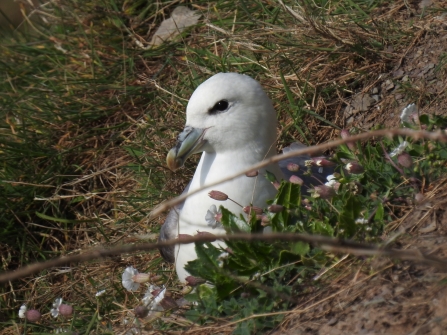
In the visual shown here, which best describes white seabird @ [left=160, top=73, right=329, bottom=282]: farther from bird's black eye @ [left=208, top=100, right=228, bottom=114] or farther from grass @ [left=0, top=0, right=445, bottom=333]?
grass @ [left=0, top=0, right=445, bottom=333]

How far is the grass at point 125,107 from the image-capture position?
3.93 m

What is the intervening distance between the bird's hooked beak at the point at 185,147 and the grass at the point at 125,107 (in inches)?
20.6

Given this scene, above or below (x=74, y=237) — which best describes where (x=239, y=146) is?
above

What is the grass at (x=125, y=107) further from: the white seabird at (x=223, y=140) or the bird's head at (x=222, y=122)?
the bird's head at (x=222, y=122)

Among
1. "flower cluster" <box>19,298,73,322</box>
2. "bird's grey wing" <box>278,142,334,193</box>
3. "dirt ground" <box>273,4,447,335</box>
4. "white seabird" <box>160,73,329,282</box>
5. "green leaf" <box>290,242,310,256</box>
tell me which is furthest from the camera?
"bird's grey wing" <box>278,142,334,193</box>

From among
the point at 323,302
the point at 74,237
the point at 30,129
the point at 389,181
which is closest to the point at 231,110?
the point at 389,181

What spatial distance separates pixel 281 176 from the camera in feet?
10.5

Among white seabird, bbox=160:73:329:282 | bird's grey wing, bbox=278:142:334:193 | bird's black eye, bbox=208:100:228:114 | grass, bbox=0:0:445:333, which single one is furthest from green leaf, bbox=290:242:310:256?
grass, bbox=0:0:445:333

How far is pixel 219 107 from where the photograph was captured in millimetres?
3193

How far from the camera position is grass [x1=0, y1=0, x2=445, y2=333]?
3.93 m

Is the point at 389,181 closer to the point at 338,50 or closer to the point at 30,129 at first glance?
the point at 338,50

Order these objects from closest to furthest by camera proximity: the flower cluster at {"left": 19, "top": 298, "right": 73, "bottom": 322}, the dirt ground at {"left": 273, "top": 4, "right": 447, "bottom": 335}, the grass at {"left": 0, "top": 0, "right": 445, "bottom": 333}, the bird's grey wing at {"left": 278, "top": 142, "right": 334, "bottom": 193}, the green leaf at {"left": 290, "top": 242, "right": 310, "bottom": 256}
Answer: the dirt ground at {"left": 273, "top": 4, "right": 447, "bottom": 335}, the green leaf at {"left": 290, "top": 242, "right": 310, "bottom": 256}, the flower cluster at {"left": 19, "top": 298, "right": 73, "bottom": 322}, the bird's grey wing at {"left": 278, "top": 142, "right": 334, "bottom": 193}, the grass at {"left": 0, "top": 0, "right": 445, "bottom": 333}

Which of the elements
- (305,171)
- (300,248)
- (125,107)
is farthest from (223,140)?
(125,107)

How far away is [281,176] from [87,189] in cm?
153
